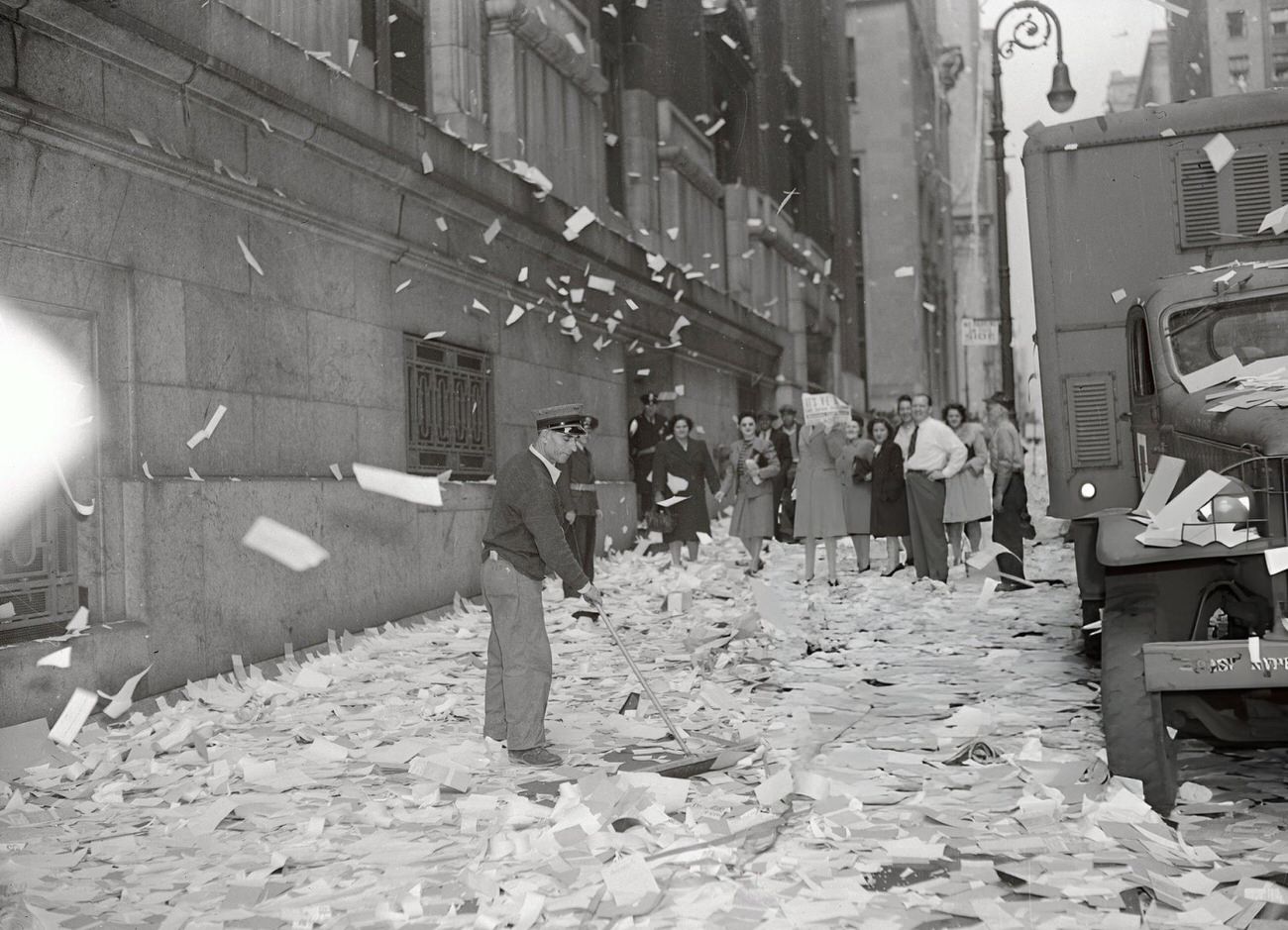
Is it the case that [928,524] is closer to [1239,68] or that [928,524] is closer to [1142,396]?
[1142,396]

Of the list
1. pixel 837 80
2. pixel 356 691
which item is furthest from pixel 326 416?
pixel 837 80

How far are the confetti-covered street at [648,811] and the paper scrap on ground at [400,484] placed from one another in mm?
2104

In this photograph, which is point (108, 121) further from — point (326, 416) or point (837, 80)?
point (837, 80)

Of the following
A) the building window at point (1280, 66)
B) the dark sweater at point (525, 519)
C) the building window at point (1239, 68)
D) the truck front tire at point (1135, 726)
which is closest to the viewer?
the truck front tire at point (1135, 726)

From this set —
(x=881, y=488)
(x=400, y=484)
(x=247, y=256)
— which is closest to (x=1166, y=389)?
(x=247, y=256)

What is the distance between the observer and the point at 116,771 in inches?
283

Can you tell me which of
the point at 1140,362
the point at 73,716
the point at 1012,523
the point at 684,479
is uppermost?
the point at 1140,362

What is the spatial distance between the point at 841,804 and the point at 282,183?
266 inches

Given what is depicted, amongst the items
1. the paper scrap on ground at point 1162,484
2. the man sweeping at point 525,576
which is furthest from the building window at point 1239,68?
the man sweeping at point 525,576

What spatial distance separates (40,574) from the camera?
8.32 m

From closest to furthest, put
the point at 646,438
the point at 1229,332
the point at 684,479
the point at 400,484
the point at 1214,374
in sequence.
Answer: the point at 1214,374 < the point at 1229,332 < the point at 400,484 < the point at 684,479 < the point at 646,438

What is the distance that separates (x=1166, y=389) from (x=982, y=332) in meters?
16.4

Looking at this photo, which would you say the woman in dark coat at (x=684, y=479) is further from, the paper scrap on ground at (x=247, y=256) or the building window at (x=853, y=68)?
the building window at (x=853, y=68)

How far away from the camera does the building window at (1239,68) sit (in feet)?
278
